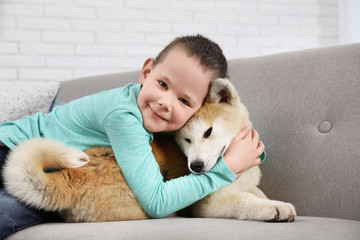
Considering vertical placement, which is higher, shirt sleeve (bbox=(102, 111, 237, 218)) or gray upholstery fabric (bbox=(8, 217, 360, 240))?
shirt sleeve (bbox=(102, 111, 237, 218))

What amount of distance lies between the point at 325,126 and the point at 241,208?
532mm

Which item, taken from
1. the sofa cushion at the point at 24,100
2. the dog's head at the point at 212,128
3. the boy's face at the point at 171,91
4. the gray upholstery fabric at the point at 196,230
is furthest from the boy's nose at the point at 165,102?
the sofa cushion at the point at 24,100

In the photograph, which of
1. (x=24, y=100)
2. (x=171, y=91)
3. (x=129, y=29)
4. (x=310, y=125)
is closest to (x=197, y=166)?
(x=171, y=91)

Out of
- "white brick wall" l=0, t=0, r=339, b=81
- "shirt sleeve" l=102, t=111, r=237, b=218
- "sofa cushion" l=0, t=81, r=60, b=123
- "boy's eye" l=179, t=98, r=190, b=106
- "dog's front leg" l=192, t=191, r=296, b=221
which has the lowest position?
"dog's front leg" l=192, t=191, r=296, b=221

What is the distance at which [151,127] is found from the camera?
43.3 inches

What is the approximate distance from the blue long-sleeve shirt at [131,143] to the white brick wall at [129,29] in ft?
4.82

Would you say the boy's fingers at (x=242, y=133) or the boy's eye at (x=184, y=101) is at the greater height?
the boy's eye at (x=184, y=101)

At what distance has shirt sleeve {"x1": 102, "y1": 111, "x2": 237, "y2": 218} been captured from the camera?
999 mm

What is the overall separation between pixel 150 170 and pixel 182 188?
120 mm

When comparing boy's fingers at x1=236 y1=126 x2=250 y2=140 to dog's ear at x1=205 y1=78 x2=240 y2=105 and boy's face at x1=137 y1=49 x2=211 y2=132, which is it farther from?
boy's face at x1=137 y1=49 x2=211 y2=132

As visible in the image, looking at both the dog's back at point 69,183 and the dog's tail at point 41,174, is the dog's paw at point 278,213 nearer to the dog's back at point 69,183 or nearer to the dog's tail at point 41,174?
the dog's back at point 69,183

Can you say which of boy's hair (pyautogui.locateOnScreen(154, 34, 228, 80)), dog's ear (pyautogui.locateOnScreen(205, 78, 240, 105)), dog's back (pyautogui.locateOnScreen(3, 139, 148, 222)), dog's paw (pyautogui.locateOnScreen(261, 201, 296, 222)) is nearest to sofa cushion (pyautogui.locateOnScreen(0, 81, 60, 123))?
dog's back (pyautogui.locateOnScreen(3, 139, 148, 222))

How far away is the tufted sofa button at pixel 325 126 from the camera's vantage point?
1.29m

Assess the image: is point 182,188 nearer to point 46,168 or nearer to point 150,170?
point 150,170
